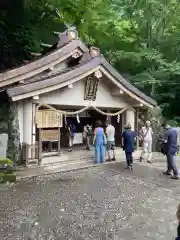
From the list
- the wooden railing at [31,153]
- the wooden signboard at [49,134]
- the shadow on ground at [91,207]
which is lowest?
the shadow on ground at [91,207]

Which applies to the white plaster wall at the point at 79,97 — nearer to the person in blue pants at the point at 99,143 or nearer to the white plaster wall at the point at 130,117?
the white plaster wall at the point at 130,117

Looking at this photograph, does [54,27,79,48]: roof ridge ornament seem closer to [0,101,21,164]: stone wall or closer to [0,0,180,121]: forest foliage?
[0,0,180,121]: forest foliage

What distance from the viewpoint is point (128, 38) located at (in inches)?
871

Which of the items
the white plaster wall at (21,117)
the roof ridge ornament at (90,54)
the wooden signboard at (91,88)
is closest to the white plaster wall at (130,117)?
the wooden signboard at (91,88)

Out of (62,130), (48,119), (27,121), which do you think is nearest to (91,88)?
(48,119)

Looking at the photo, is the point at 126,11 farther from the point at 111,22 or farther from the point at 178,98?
the point at 178,98

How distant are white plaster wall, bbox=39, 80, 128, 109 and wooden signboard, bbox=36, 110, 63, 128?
0.47 m

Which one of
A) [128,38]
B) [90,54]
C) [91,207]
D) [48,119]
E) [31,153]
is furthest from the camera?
[128,38]

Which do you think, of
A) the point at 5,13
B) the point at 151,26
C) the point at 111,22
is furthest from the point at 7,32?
the point at 151,26

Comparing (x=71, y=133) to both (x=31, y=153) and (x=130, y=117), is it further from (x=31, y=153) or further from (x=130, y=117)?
(x=31, y=153)

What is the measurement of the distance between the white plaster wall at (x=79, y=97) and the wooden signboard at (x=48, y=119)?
18.4 inches

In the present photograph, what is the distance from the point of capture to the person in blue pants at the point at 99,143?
13.1m

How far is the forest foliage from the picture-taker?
714 inches

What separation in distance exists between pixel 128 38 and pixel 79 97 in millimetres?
9627
